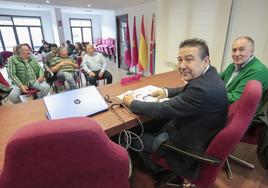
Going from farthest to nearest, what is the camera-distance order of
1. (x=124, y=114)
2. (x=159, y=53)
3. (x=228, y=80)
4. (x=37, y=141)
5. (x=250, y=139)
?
1. (x=159, y=53)
2. (x=228, y=80)
3. (x=250, y=139)
4. (x=124, y=114)
5. (x=37, y=141)

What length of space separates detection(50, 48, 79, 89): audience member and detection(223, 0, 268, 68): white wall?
285cm

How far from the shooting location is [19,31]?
27.3 ft

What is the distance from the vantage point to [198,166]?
3.20ft

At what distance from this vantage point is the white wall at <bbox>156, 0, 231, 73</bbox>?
2684mm

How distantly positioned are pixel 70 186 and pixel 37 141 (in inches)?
11.0

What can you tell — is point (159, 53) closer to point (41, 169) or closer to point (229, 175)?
point (229, 175)

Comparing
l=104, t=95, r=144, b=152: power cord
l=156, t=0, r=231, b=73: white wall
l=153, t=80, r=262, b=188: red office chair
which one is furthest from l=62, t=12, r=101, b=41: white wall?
l=153, t=80, r=262, b=188: red office chair

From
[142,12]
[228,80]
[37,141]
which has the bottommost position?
[228,80]

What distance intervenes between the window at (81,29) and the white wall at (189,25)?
25.3 ft

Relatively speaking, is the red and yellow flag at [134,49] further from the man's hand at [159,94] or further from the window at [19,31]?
the window at [19,31]

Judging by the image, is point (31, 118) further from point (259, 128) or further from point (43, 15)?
point (43, 15)

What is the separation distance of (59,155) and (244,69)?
1.70m

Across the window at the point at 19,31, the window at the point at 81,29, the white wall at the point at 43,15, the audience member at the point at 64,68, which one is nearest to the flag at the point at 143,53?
the audience member at the point at 64,68

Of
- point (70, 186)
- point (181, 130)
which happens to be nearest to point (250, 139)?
point (181, 130)
